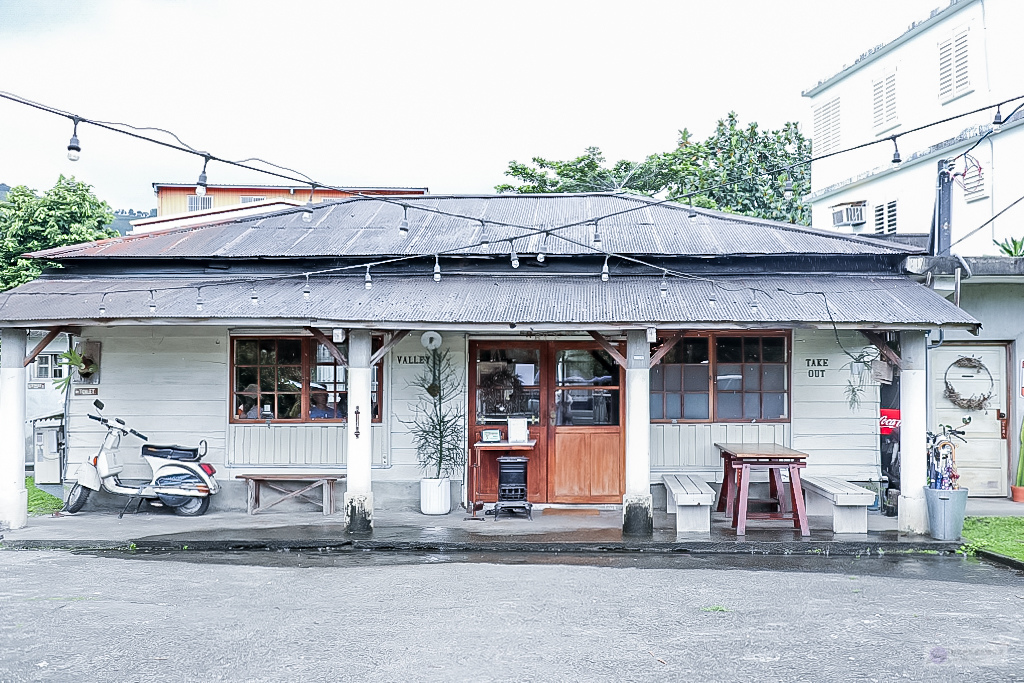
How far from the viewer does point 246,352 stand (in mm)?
10484

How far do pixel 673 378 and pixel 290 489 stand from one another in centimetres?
493

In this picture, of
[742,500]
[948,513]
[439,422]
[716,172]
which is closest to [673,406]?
[742,500]

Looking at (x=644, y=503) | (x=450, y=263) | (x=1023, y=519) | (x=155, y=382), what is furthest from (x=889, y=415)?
(x=155, y=382)

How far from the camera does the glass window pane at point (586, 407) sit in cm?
1048

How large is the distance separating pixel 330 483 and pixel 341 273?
254 centimetres

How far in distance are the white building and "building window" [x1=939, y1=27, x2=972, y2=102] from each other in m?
0.02

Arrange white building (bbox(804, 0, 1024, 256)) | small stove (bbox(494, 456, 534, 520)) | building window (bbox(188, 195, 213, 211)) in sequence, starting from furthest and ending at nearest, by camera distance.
A: building window (bbox(188, 195, 213, 211))
white building (bbox(804, 0, 1024, 256))
small stove (bbox(494, 456, 534, 520))

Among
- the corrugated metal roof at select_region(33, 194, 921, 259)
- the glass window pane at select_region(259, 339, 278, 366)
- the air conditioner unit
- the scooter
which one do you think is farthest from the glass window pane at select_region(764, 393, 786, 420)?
the air conditioner unit

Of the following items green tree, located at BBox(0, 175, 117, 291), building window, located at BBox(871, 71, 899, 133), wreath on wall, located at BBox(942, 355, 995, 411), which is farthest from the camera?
building window, located at BBox(871, 71, 899, 133)

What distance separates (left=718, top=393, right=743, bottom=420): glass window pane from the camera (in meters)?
10.4

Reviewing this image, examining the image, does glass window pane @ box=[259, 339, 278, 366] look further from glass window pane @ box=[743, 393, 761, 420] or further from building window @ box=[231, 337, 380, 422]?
glass window pane @ box=[743, 393, 761, 420]

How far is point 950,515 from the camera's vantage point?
8.42 metres

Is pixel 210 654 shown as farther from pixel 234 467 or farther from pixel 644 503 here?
pixel 234 467

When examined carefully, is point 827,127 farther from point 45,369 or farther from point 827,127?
point 45,369
